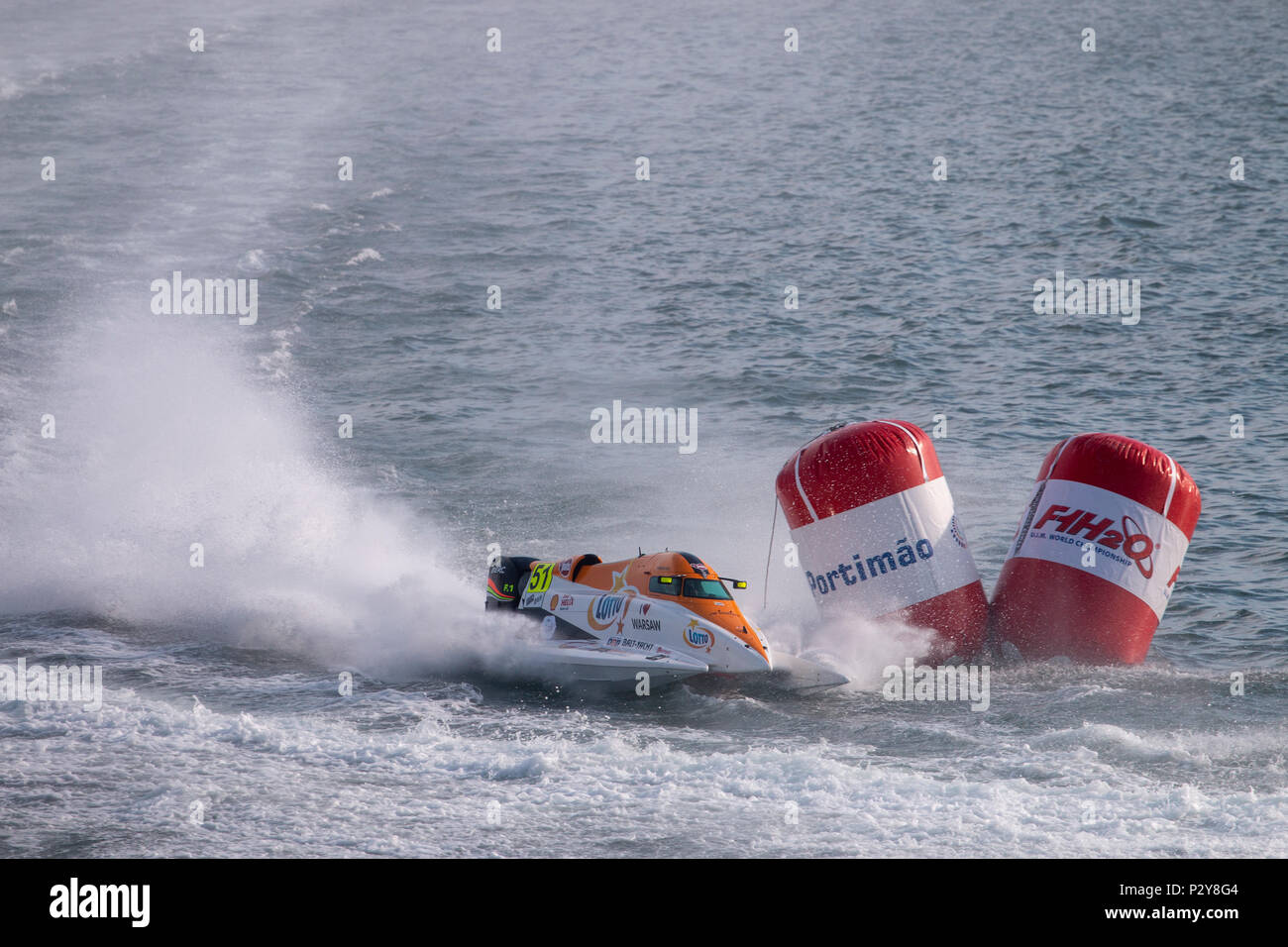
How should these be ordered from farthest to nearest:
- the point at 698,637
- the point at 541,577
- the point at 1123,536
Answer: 1. the point at 541,577
2. the point at 698,637
3. the point at 1123,536

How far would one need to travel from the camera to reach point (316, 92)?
3775 cm

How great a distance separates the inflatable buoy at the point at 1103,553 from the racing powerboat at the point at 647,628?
2.20 meters

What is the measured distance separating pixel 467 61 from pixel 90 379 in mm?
22466

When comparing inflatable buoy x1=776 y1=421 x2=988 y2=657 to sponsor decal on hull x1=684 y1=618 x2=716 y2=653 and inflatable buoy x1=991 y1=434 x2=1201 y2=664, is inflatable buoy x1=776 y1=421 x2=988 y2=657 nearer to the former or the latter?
inflatable buoy x1=991 y1=434 x2=1201 y2=664

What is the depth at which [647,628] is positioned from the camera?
13859 millimetres

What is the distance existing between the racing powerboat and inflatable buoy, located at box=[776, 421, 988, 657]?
926 millimetres

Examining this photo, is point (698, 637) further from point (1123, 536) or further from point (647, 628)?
point (1123, 536)

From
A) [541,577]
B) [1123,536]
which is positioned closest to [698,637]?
[541,577]

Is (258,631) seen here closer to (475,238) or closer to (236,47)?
(475,238)

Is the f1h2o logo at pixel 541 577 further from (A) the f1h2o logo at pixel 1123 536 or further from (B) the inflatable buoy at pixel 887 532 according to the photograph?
(A) the f1h2o logo at pixel 1123 536

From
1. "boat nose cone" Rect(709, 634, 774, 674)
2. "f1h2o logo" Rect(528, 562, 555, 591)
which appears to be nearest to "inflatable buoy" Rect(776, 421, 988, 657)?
"boat nose cone" Rect(709, 634, 774, 674)

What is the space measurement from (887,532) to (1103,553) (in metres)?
2.08

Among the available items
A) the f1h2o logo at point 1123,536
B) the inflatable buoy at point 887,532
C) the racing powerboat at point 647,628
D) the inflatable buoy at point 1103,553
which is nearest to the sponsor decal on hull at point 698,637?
the racing powerboat at point 647,628

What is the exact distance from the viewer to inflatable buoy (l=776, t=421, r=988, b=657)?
1295 cm
